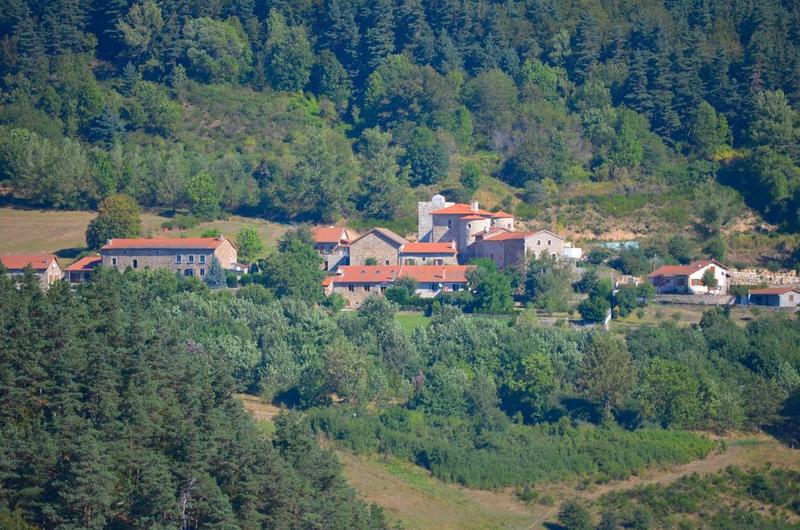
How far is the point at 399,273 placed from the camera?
2662 inches

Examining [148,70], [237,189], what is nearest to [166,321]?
[237,189]

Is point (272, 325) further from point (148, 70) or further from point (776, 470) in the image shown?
point (148, 70)

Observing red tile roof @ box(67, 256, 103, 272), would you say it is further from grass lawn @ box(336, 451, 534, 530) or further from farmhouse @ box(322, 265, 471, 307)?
grass lawn @ box(336, 451, 534, 530)

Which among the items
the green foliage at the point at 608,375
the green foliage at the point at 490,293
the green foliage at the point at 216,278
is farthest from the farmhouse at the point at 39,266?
the green foliage at the point at 608,375

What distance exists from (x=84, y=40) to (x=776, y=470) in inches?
2205

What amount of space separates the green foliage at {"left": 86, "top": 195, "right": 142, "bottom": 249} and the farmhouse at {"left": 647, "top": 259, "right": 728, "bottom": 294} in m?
23.3

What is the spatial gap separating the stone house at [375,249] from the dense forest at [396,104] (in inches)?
215

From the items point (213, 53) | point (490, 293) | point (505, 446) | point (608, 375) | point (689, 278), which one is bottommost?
point (505, 446)

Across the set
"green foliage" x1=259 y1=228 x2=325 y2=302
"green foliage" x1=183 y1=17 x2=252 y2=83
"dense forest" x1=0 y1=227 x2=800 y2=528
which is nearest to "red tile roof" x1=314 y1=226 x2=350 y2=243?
"green foliage" x1=259 y1=228 x2=325 y2=302

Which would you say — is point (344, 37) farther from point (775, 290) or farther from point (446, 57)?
point (775, 290)

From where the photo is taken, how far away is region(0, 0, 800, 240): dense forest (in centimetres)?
7675

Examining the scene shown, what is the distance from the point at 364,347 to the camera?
2279 inches

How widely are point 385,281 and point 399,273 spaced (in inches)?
41.8

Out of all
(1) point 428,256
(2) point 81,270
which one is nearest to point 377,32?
(1) point 428,256
